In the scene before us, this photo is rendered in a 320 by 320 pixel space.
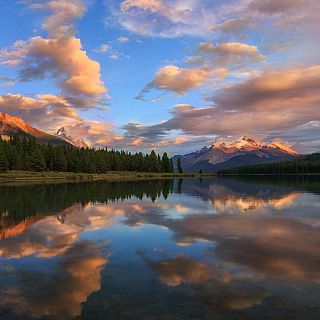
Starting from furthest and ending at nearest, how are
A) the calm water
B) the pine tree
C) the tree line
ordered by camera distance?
the pine tree
the tree line
the calm water

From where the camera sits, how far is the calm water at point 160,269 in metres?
11.3

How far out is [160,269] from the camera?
15570 mm

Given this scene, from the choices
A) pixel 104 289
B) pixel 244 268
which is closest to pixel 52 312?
pixel 104 289

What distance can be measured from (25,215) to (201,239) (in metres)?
17.6

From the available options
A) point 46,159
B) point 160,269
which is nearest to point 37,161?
point 46,159

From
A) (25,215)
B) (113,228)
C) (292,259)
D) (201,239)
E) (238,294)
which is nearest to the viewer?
(238,294)

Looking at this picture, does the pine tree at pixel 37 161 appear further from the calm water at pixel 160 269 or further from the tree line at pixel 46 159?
the calm water at pixel 160 269

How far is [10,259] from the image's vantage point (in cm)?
1730

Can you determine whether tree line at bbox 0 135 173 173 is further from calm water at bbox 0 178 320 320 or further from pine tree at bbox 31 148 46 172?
calm water at bbox 0 178 320 320

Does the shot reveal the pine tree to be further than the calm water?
Yes

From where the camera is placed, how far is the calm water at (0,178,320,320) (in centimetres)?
1129

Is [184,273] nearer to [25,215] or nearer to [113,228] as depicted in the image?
[113,228]

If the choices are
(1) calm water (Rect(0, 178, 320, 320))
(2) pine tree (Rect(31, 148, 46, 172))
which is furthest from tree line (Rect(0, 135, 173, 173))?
(1) calm water (Rect(0, 178, 320, 320))

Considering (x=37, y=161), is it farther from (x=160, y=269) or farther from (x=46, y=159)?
(x=160, y=269)
